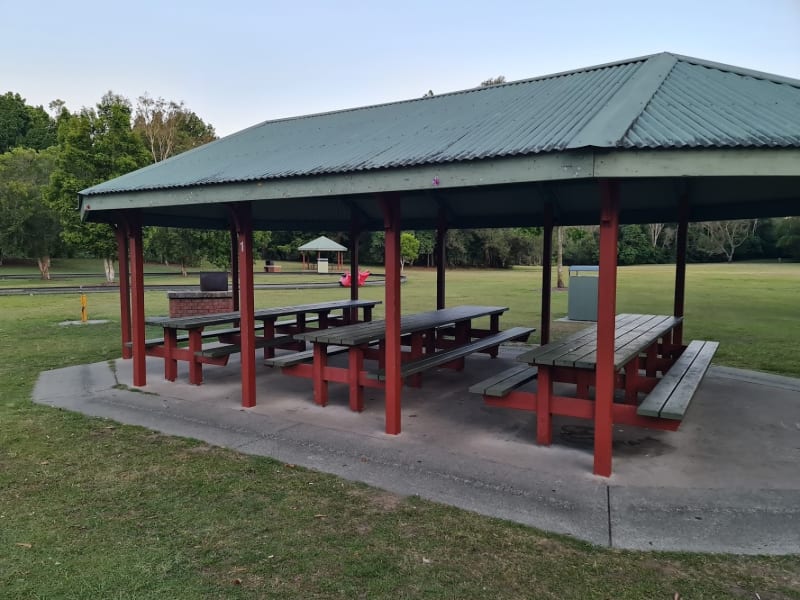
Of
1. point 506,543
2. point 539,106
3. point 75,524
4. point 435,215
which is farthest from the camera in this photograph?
point 435,215

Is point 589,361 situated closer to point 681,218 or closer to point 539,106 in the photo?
point 539,106

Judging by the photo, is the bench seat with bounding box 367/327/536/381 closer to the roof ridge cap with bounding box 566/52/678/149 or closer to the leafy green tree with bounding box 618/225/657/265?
the roof ridge cap with bounding box 566/52/678/149

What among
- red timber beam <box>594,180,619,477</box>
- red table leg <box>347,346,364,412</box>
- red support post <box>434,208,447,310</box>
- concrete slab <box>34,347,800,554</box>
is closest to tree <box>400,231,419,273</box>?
red support post <box>434,208,447,310</box>

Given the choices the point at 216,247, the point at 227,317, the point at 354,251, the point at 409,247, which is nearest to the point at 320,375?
the point at 227,317

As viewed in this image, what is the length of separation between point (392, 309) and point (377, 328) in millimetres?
1773

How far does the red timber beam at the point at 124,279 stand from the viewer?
8109 mm

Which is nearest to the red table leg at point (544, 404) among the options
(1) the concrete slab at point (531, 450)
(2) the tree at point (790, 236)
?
(1) the concrete slab at point (531, 450)

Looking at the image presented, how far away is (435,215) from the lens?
11.1 meters

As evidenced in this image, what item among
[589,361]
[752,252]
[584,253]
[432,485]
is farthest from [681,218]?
[752,252]

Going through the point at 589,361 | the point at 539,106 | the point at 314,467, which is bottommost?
the point at 314,467

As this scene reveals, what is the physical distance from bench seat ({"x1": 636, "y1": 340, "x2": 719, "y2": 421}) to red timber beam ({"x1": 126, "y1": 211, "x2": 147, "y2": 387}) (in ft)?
20.1

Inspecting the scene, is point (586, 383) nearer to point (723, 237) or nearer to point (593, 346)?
point (593, 346)

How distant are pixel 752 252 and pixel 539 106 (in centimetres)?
7779

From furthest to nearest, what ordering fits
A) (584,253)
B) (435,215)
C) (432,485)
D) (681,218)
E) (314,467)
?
(584,253), (435,215), (681,218), (314,467), (432,485)
